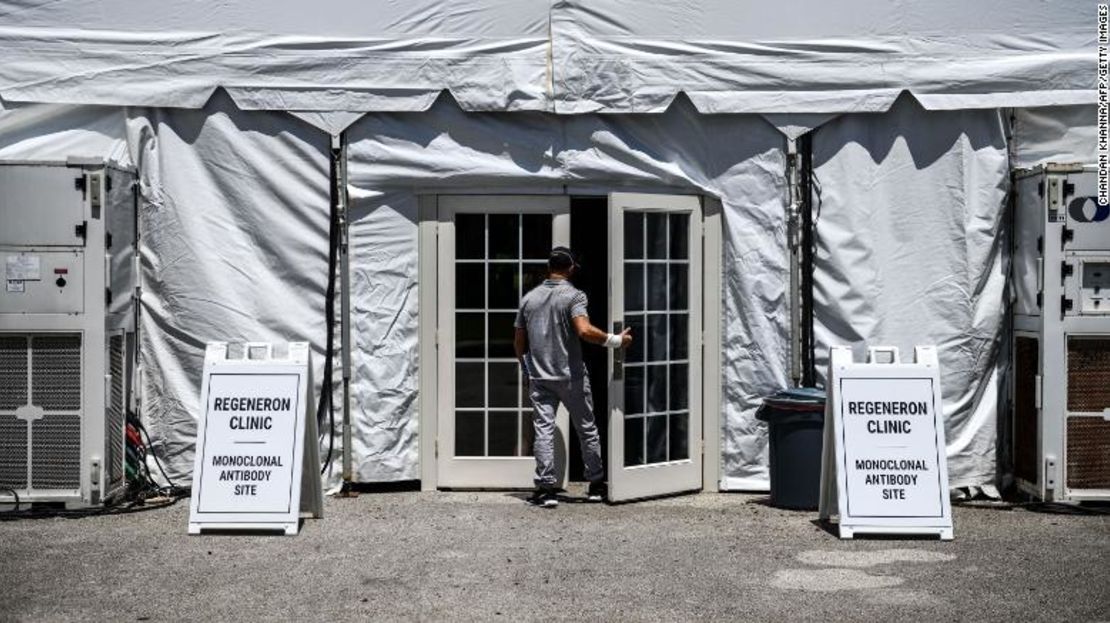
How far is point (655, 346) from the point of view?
35.3 feet

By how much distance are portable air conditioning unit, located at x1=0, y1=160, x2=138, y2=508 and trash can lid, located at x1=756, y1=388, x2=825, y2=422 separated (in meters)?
4.40

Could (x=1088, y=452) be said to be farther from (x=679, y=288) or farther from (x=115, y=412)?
(x=115, y=412)

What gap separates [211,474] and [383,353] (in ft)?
6.36

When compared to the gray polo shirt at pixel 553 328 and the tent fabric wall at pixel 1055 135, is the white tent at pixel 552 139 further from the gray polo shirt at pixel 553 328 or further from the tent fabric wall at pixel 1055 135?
the gray polo shirt at pixel 553 328

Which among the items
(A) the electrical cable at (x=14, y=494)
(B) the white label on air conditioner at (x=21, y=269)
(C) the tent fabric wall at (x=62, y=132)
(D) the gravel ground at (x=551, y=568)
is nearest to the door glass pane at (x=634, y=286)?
(D) the gravel ground at (x=551, y=568)

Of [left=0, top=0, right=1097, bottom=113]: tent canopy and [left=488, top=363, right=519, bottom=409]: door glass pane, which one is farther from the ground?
[left=0, top=0, right=1097, bottom=113]: tent canopy

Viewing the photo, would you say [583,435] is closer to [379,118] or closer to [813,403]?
[813,403]

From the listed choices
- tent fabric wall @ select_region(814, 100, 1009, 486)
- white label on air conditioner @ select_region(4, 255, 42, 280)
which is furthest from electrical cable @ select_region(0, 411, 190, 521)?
tent fabric wall @ select_region(814, 100, 1009, 486)

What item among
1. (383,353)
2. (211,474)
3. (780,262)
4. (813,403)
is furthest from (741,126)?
(211,474)

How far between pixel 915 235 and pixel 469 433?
3531 mm

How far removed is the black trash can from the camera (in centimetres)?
1012

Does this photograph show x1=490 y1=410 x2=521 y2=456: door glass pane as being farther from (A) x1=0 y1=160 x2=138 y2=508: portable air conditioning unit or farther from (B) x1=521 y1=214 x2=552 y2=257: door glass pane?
(A) x1=0 y1=160 x2=138 y2=508: portable air conditioning unit

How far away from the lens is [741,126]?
10898 mm

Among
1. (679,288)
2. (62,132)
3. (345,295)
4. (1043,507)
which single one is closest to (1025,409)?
(1043,507)
